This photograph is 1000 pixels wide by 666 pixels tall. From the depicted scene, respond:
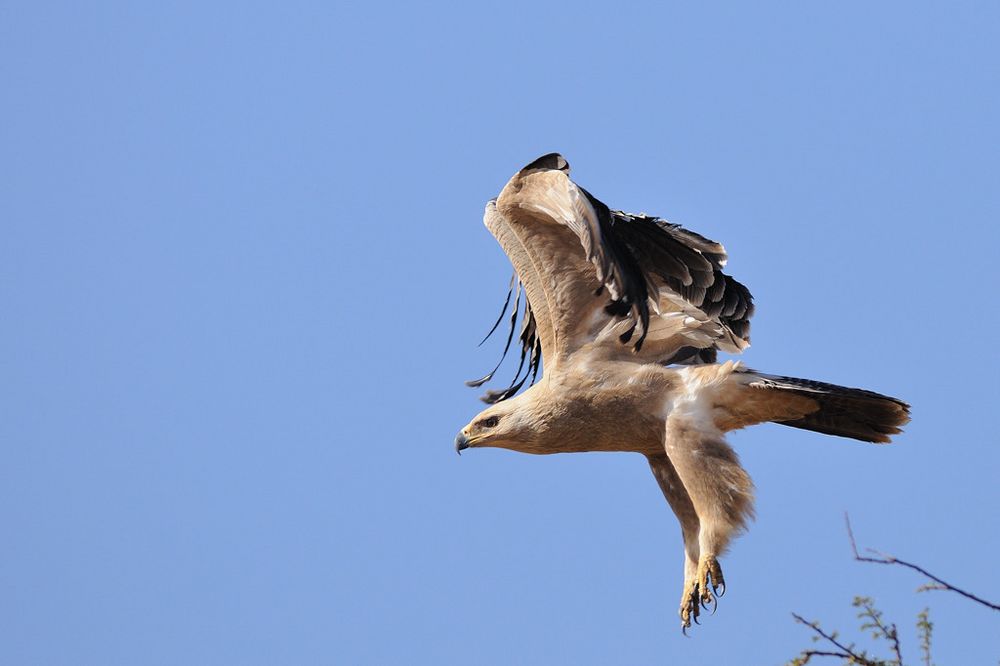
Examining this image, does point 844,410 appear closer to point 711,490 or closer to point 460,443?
point 711,490

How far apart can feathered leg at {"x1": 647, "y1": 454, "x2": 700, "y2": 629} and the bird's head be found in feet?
2.44

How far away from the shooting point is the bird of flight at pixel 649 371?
7078mm

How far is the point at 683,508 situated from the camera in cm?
792

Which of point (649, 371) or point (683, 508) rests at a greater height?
point (649, 371)

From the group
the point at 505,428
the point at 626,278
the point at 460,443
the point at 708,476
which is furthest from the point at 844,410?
the point at 460,443

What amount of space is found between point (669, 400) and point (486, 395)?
172 centimetres

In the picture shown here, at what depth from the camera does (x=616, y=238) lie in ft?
24.1

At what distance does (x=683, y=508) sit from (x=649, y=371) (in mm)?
846

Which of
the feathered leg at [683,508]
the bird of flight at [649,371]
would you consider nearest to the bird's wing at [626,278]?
the bird of flight at [649,371]

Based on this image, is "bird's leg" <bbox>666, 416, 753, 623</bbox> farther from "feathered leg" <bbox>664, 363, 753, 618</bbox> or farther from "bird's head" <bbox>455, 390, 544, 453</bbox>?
"bird's head" <bbox>455, 390, 544, 453</bbox>

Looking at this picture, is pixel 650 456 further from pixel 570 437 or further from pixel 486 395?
pixel 486 395

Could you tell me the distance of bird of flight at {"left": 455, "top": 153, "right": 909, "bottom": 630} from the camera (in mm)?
7078

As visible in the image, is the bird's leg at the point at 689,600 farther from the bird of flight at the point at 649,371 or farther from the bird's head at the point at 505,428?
the bird's head at the point at 505,428

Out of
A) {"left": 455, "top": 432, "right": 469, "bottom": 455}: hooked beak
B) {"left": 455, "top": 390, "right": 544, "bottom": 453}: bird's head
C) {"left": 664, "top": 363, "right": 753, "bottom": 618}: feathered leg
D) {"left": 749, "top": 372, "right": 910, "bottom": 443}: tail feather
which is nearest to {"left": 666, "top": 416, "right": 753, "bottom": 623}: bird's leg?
{"left": 664, "top": 363, "right": 753, "bottom": 618}: feathered leg
